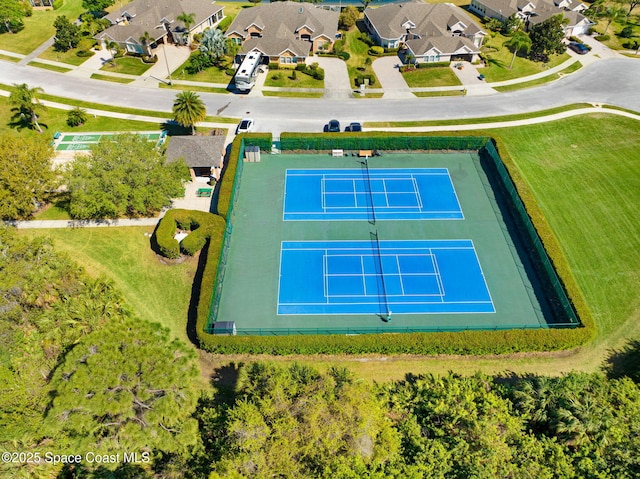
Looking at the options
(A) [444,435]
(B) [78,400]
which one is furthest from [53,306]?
(A) [444,435]

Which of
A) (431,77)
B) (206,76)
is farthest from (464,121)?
(206,76)

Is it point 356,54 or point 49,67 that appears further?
point 356,54

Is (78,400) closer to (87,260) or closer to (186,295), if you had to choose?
(186,295)

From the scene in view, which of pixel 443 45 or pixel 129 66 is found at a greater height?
pixel 443 45

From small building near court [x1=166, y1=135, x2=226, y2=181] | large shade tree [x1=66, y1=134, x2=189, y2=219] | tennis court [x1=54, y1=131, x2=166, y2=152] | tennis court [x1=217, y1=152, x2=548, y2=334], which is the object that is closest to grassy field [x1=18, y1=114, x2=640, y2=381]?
tennis court [x1=217, y1=152, x2=548, y2=334]

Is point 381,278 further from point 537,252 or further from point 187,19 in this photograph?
point 187,19

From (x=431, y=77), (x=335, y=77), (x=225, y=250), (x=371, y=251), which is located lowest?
(x=225, y=250)

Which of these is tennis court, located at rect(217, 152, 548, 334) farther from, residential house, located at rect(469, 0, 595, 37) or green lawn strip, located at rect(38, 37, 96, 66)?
residential house, located at rect(469, 0, 595, 37)
